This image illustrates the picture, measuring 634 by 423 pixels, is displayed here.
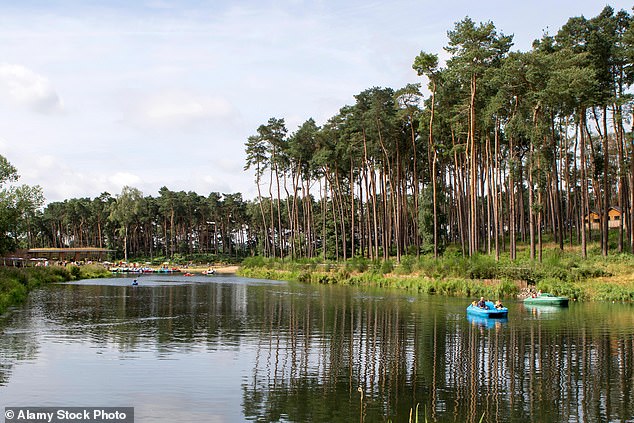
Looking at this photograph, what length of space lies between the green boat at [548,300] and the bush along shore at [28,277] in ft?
126

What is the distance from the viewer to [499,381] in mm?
23078

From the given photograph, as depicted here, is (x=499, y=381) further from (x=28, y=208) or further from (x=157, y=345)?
(x=28, y=208)

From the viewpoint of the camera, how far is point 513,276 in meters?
55.7

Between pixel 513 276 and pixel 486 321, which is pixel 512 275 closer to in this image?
pixel 513 276

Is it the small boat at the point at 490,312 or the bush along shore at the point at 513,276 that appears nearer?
the small boat at the point at 490,312

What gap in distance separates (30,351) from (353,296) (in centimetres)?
3427

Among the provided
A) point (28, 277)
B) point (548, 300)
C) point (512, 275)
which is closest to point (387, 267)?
point (512, 275)

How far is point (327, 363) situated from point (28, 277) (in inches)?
2104

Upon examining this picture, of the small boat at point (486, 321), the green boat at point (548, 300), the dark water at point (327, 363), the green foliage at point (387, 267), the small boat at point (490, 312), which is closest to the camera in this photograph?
the dark water at point (327, 363)

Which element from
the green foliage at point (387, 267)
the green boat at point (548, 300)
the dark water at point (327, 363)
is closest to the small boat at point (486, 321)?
the dark water at point (327, 363)

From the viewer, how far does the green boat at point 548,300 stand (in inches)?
1874

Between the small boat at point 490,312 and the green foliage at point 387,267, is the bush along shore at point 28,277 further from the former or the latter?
the green foliage at point 387,267

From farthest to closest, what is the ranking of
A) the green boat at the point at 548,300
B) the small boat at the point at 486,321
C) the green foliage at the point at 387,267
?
the green foliage at the point at 387,267, the green boat at the point at 548,300, the small boat at the point at 486,321

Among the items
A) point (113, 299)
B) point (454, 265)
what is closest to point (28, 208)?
point (113, 299)
